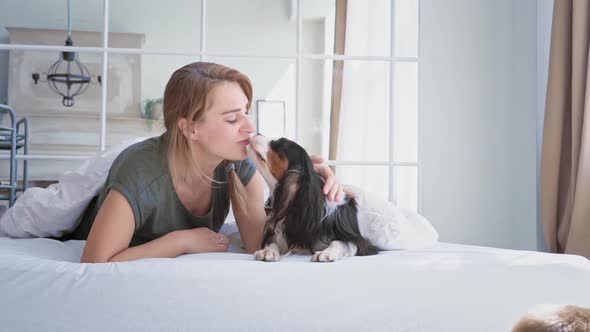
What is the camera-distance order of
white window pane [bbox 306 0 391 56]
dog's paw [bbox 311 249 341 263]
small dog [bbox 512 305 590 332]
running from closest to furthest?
small dog [bbox 512 305 590 332] → dog's paw [bbox 311 249 341 263] → white window pane [bbox 306 0 391 56]

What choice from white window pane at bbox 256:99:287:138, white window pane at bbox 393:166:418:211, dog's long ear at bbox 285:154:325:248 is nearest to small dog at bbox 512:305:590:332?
dog's long ear at bbox 285:154:325:248

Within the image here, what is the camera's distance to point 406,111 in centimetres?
299

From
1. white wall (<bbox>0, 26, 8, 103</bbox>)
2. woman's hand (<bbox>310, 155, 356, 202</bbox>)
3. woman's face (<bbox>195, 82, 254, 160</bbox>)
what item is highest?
white wall (<bbox>0, 26, 8, 103</bbox>)

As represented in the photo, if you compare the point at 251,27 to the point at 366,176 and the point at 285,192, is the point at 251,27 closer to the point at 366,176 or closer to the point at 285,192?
the point at 366,176

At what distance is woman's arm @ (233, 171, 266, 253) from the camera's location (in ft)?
5.44

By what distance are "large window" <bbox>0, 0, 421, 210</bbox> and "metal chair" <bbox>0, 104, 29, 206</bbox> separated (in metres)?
0.04

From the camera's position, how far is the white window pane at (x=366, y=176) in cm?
287

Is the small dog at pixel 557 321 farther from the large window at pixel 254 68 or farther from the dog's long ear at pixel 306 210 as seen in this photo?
the large window at pixel 254 68

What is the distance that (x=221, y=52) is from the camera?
278 centimetres

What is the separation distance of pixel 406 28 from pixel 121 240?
2096mm

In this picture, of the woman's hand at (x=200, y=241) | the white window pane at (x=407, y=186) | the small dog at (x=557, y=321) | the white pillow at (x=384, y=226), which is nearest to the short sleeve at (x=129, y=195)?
the woman's hand at (x=200, y=241)

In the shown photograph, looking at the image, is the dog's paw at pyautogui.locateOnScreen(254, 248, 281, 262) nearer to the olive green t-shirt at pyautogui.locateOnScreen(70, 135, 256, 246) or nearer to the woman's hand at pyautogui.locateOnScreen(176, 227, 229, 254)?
the woman's hand at pyautogui.locateOnScreen(176, 227, 229, 254)

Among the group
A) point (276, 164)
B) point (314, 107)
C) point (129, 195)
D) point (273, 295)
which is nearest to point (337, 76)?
point (314, 107)

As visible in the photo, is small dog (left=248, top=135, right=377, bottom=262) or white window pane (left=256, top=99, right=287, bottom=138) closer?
small dog (left=248, top=135, right=377, bottom=262)
